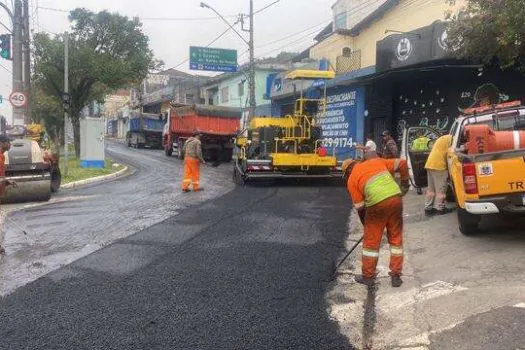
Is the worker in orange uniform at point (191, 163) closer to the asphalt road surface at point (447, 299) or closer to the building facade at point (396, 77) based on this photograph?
the building facade at point (396, 77)

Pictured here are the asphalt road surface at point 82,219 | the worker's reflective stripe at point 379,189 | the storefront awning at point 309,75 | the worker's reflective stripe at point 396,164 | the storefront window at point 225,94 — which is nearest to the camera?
the worker's reflective stripe at point 379,189

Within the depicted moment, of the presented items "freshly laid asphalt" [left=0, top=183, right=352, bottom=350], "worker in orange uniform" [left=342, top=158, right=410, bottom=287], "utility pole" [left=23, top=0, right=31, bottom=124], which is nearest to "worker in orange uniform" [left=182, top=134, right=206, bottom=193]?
"freshly laid asphalt" [left=0, top=183, right=352, bottom=350]

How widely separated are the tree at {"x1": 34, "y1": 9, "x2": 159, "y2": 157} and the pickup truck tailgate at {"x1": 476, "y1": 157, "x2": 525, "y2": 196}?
21.5 meters

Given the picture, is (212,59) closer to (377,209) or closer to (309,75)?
(309,75)

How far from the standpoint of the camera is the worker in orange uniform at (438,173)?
9656mm

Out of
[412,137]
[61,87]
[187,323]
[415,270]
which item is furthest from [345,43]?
[187,323]

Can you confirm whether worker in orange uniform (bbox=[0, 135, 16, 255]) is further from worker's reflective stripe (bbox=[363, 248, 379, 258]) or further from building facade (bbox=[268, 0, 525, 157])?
building facade (bbox=[268, 0, 525, 157])

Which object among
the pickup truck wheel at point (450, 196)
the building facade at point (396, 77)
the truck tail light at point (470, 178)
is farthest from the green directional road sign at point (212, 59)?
the truck tail light at point (470, 178)

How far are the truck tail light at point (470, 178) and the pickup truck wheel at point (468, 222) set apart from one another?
61cm

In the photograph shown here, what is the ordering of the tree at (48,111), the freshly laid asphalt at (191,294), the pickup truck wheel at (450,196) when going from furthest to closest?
the tree at (48,111) → the pickup truck wheel at (450,196) → the freshly laid asphalt at (191,294)

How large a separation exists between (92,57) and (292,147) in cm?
1326

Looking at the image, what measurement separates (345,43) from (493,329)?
25410mm

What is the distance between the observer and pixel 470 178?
274 inches

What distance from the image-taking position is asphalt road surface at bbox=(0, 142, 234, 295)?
730cm
